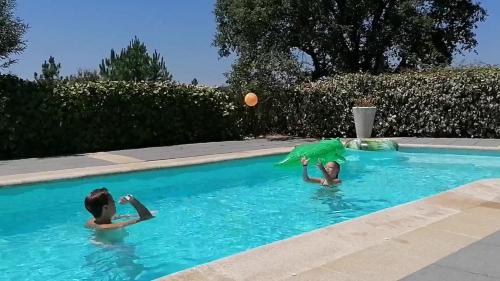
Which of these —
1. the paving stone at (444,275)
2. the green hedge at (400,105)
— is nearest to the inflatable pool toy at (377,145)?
the green hedge at (400,105)

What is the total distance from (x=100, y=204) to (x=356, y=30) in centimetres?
2080

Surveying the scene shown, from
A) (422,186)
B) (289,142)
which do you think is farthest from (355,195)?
(289,142)

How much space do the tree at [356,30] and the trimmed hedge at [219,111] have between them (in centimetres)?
586

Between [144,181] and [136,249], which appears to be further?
[144,181]

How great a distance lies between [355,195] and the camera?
29.8 feet

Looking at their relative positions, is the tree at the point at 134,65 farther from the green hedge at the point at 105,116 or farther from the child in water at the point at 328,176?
the child in water at the point at 328,176

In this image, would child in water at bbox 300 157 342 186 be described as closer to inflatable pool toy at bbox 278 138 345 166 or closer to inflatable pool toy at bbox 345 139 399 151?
inflatable pool toy at bbox 278 138 345 166

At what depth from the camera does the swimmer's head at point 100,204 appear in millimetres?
5812

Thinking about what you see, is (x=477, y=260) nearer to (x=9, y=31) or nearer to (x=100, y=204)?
(x=100, y=204)

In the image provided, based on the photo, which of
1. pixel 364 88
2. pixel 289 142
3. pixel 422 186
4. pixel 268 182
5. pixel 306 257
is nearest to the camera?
pixel 306 257

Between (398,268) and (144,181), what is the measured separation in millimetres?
7020

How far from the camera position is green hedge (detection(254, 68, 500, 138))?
1529 cm

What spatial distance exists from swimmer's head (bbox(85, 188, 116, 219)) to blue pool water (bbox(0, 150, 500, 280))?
0.27m

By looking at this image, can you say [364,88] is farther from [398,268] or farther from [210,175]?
[398,268]
